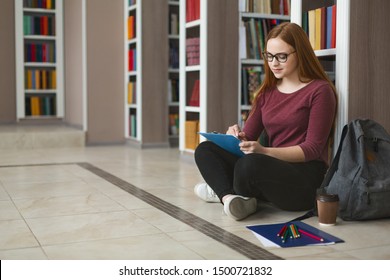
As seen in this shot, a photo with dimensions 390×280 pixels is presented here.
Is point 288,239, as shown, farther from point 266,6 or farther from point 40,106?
point 40,106

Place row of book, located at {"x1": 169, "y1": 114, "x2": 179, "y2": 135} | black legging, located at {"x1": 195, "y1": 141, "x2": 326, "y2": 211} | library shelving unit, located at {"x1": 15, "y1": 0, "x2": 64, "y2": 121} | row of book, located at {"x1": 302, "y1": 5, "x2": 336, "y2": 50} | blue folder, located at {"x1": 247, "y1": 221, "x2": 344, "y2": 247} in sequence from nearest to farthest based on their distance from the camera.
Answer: blue folder, located at {"x1": 247, "y1": 221, "x2": 344, "y2": 247}
black legging, located at {"x1": 195, "y1": 141, "x2": 326, "y2": 211}
row of book, located at {"x1": 302, "y1": 5, "x2": 336, "y2": 50}
row of book, located at {"x1": 169, "y1": 114, "x2": 179, "y2": 135}
library shelving unit, located at {"x1": 15, "y1": 0, "x2": 64, "y2": 121}

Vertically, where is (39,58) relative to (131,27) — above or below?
below

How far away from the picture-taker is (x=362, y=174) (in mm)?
2545

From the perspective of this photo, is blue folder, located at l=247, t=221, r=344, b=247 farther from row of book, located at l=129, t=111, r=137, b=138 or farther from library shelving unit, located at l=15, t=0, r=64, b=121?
library shelving unit, located at l=15, t=0, r=64, b=121

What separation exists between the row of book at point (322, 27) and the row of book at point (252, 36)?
1.39 m

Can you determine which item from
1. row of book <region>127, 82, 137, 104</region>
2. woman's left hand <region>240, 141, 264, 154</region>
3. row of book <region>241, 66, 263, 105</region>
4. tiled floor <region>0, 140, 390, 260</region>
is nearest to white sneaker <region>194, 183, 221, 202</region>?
tiled floor <region>0, 140, 390, 260</region>

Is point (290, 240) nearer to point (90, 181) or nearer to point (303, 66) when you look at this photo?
point (303, 66)

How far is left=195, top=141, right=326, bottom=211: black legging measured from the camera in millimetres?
2613

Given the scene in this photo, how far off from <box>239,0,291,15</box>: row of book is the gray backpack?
2.15m

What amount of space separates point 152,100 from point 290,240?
393 cm

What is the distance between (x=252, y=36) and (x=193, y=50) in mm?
507

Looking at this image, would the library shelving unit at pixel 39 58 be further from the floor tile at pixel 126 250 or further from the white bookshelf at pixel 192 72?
the floor tile at pixel 126 250

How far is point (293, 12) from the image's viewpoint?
3285 millimetres

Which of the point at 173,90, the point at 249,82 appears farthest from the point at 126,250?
the point at 173,90
